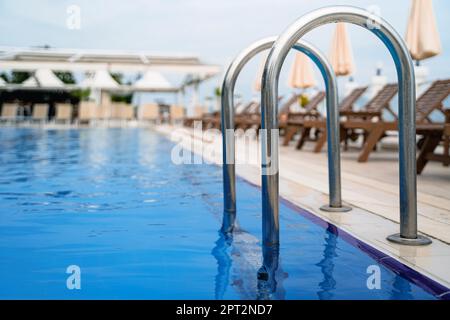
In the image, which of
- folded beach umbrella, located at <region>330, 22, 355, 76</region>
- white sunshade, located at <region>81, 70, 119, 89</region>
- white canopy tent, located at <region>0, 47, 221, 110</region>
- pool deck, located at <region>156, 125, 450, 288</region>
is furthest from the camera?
white sunshade, located at <region>81, 70, 119, 89</region>

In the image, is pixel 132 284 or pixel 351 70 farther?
pixel 351 70

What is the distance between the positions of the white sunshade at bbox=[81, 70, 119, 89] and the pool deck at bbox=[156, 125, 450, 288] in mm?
15518

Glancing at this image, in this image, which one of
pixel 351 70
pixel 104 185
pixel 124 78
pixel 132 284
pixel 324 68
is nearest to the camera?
pixel 132 284

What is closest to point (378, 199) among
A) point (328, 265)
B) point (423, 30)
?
point (328, 265)

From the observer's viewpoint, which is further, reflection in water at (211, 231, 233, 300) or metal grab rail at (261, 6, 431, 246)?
metal grab rail at (261, 6, 431, 246)

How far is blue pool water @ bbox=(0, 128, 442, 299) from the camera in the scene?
189 centimetres

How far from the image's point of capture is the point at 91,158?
7332 mm

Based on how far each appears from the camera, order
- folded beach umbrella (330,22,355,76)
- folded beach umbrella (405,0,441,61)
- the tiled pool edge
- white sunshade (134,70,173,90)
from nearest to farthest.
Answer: the tiled pool edge < folded beach umbrella (405,0,441,61) < folded beach umbrella (330,22,355,76) < white sunshade (134,70,173,90)

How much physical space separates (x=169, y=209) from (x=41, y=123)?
1891 cm

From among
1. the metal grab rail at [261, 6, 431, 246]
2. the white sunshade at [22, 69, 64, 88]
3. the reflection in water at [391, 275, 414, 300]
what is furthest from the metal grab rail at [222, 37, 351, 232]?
the white sunshade at [22, 69, 64, 88]

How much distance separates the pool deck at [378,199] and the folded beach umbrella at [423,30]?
1.40 metres

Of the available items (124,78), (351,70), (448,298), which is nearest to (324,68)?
(448,298)

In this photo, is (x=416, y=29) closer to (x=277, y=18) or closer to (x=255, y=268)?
(x=255, y=268)

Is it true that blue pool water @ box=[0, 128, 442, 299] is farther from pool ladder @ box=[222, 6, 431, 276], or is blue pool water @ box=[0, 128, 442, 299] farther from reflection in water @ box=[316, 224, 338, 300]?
pool ladder @ box=[222, 6, 431, 276]
